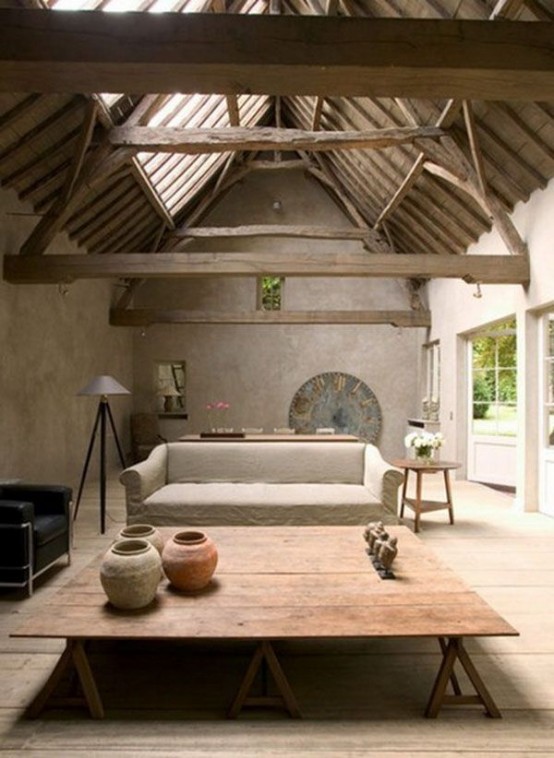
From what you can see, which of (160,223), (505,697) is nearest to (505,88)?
(505,697)

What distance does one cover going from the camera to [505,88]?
243 centimetres

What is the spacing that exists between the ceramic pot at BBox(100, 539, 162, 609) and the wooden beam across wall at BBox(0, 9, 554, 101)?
6.85 ft

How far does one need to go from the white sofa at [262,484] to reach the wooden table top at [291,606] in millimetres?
1213

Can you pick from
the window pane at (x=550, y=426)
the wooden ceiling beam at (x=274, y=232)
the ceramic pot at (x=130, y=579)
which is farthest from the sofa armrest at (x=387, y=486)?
the wooden ceiling beam at (x=274, y=232)

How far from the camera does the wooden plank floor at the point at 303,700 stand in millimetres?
1896

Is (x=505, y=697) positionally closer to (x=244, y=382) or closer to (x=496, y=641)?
(x=496, y=641)

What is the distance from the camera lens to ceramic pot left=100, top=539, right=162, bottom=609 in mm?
2080

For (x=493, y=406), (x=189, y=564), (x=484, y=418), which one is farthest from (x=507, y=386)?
(x=189, y=564)

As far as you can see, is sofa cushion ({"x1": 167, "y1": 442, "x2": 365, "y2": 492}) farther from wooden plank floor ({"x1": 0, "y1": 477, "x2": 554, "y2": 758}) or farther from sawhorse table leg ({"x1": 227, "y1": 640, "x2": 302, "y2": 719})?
sawhorse table leg ({"x1": 227, "y1": 640, "x2": 302, "y2": 719})

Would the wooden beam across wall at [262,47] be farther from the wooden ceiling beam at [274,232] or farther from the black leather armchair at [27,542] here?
the wooden ceiling beam at [274,232]

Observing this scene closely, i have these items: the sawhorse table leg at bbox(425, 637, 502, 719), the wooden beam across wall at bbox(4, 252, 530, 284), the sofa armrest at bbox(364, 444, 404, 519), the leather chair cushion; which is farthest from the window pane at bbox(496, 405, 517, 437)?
the leather chair cushion

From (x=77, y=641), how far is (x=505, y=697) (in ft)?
5.79

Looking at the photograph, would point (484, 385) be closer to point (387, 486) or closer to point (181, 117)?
point (387, 486)

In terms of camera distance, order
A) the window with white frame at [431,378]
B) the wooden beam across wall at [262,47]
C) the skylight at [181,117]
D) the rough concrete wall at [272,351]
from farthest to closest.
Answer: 1. the rough concrete wall at [272,351]
2. the window with white frame at [431,378]
3. the skylight at [181,117]
4. the wooden beam across wall at [262,47]
